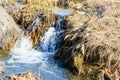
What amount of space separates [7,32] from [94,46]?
11.0ft

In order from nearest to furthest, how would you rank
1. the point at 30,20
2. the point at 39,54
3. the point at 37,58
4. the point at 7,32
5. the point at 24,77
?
the point at 24,77
the point at 37,58
the point at 39,54
the point at 7,32
the point at 30,20

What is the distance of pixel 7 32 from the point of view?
11789mm

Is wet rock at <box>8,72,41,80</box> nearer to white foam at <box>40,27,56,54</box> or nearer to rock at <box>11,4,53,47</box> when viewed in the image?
white foam at <box>40,27,56,54</box>

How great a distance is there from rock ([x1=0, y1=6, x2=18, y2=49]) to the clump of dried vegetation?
1.92 metres

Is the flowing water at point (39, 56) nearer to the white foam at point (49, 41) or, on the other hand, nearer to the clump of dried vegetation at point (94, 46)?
the white foam at point (49, 41)

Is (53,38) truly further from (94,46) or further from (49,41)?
(94,46)

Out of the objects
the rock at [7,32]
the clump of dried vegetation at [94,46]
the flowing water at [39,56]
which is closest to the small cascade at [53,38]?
the flowing water at [39,56]

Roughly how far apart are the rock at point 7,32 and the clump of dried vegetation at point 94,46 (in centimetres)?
192

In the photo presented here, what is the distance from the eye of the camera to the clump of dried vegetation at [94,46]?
970cm

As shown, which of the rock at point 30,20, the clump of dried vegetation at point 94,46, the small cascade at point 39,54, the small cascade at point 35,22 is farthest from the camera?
the small cascade at point 35,22

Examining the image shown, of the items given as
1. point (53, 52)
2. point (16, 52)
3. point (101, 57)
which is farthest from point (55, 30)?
point (101, 57)

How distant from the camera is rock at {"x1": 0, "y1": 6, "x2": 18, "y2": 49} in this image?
1166 cm

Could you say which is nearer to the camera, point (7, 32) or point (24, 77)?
point (24, 77)

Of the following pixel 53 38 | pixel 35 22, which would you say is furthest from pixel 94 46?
pixel 35 22
